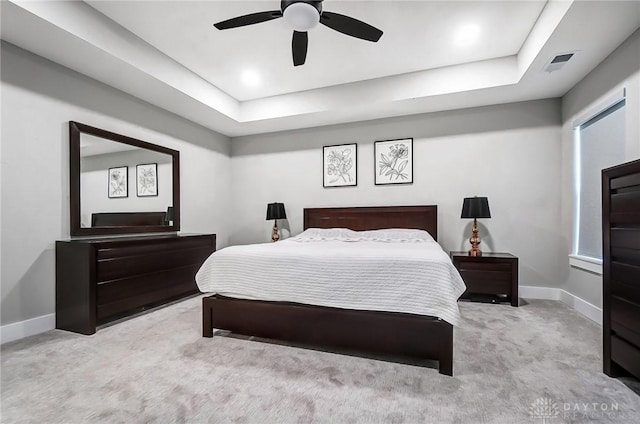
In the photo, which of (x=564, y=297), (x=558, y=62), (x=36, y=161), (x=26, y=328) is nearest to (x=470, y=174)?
(x=558, y=62)

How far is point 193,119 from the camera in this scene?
4.57 metres

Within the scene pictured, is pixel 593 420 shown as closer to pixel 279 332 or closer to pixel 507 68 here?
pixel 279 332

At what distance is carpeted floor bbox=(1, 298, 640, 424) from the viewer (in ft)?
5.13

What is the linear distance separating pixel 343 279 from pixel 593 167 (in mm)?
3083

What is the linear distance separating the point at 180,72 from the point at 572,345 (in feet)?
15.5

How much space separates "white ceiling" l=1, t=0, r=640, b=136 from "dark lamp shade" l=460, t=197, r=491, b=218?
1.31 metres

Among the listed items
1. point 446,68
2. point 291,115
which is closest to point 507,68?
point 446,68

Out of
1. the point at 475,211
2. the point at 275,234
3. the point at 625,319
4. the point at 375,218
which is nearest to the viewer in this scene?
the point at 625,319

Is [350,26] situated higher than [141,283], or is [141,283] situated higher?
[350,26]

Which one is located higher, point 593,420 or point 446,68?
point 446,68

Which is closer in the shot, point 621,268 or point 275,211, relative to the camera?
point 621,268

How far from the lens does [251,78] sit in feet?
12.9

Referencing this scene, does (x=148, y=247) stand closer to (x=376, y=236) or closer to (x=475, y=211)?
(x=376, y=236)

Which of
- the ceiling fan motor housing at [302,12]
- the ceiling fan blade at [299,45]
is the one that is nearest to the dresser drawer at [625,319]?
the ceiling fan motor housing at [302,12]
